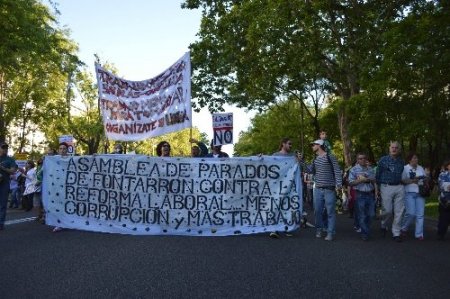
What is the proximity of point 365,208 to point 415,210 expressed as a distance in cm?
115

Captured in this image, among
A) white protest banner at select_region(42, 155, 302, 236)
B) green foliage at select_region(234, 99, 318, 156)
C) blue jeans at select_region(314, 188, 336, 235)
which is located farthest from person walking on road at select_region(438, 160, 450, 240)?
green foliage at select_region(234, 99, 318, 156)

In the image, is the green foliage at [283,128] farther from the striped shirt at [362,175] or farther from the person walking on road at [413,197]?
the striped shirt at [362,175]

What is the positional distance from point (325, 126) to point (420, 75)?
79.6ft

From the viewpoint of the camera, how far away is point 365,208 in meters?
10.1

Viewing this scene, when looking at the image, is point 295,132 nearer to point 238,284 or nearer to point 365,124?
point 365,124

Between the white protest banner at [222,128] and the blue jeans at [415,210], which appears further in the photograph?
the white protest banner at [222,128]

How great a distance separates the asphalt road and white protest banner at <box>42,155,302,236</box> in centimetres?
40

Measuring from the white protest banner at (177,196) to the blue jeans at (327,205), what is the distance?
33cm

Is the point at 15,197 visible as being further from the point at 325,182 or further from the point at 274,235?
the point at 325,182

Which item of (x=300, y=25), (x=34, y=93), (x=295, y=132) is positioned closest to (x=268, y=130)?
(x=295, y=132)

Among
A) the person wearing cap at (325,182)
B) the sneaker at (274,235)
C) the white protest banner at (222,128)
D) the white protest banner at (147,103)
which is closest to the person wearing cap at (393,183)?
the person wearing cap at (325,182)

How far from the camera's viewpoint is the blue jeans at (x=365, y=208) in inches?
391

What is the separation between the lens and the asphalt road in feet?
18.2

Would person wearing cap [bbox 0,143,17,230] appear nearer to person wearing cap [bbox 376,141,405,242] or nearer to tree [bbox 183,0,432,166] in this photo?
person wearing cap [bbox 376,141,405,242]
